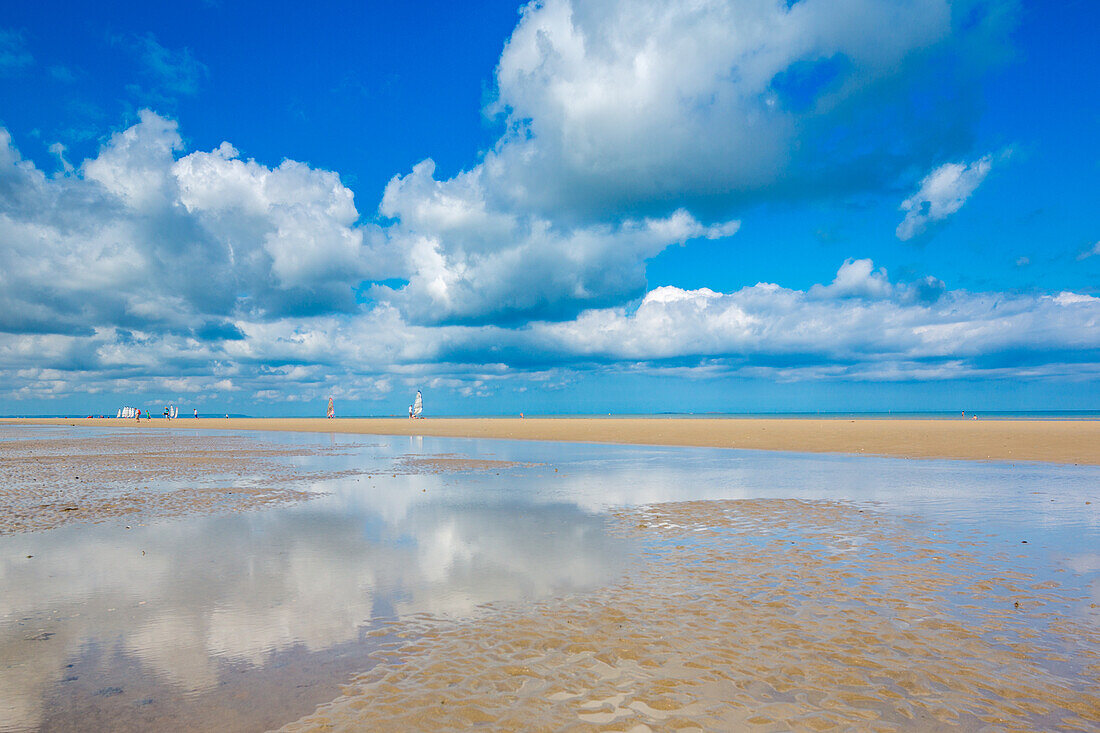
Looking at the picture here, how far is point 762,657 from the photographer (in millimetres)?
6836

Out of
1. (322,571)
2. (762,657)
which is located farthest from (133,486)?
(762,657)

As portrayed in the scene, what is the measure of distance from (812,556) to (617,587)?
4326 mm

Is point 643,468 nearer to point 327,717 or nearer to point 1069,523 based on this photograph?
point 1069,523

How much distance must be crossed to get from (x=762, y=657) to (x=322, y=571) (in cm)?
741

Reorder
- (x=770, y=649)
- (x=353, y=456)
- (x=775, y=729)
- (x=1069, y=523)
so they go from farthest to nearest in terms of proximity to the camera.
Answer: (x=353, y=456) → (x=1069, y=523) → (x=770, y=649) → (x=775, y=729)

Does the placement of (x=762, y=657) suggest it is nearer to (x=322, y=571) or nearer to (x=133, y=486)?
(x=322, y=571)

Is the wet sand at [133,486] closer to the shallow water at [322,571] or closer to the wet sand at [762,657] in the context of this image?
the shallow water at [322,571]

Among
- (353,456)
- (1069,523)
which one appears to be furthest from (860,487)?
(353,456)

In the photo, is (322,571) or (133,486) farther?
(133,486)

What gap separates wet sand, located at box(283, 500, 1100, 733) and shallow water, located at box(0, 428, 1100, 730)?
584mm

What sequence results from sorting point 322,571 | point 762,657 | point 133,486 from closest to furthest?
1. point 762,657
2. point 322,571
3. point 133,486

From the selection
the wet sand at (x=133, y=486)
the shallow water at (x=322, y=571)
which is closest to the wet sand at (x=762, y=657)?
the shallow water at (x=322, y=571)

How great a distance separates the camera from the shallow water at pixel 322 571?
6238mm

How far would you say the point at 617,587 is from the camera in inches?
376
